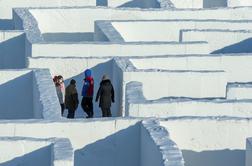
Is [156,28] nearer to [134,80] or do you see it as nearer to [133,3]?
[133,3]

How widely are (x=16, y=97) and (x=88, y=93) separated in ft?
Answer: 5.78

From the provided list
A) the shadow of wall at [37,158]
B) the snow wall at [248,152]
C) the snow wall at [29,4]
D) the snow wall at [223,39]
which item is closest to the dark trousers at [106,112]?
the snow wall at [248,152]

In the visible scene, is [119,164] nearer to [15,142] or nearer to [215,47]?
[15,142]

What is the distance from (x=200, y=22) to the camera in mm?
39125

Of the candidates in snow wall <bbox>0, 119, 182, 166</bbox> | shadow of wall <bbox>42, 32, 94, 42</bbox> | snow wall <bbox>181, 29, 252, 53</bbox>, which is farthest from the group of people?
shadow of wall <bbox>42, 32, 94, 42</bbox>

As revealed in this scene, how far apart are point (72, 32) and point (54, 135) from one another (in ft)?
45.4

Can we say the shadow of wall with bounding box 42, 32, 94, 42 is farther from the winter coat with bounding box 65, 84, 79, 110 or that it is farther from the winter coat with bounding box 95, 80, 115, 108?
the winter coat with bounding box 95, 80, 115, 108

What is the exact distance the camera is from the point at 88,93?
3234cm

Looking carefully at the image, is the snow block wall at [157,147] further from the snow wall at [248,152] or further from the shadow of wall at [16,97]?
the shadow of wall at [16,97]

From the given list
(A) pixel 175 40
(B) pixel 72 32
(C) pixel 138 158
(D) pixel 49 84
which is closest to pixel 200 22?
(A) pixel 175 40

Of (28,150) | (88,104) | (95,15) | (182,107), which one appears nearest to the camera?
(28,150)

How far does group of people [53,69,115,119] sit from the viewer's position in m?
31.8

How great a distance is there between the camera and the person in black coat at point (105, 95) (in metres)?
31.7

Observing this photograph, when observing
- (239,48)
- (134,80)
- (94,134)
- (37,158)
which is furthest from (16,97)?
(239,48)
